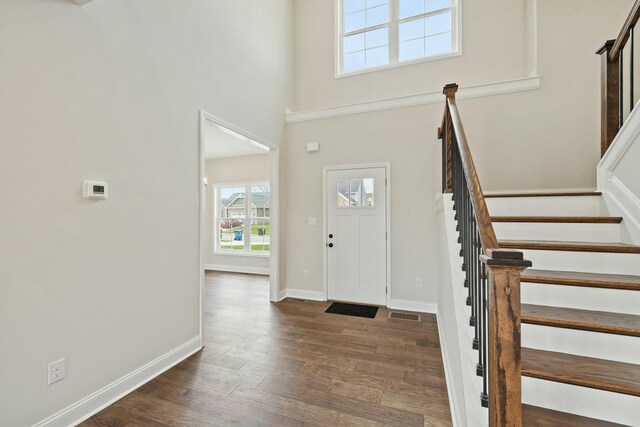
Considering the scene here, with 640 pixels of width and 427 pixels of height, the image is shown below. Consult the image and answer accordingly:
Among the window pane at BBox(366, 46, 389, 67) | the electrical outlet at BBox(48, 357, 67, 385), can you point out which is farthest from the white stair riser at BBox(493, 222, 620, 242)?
the window pane at BBox(366, 46, 389, 67)

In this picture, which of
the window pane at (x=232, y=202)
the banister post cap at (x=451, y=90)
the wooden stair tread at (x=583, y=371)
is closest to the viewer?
the wooden stair tread at (x=583, y=371)

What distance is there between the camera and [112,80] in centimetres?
192

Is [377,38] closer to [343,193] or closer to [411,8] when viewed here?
[411,8]

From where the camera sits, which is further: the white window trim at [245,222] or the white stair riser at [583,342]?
the white window trim at [245,222]

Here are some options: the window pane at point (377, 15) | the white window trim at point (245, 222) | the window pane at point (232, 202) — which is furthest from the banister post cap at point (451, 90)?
the window pane at point (232, 202)

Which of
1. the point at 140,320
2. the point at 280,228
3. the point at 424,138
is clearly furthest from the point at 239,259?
the point at 424,138

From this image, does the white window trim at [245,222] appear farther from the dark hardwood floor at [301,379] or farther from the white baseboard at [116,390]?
the white baseboard at [116,390]

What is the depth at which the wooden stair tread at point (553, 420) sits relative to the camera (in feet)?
3.82

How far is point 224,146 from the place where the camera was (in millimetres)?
5484

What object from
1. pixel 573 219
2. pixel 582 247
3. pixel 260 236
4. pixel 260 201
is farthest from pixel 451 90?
pixel 260 236

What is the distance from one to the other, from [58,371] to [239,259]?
475 centimetres

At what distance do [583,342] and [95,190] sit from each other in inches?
116

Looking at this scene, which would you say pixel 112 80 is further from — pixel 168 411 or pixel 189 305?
pixel 168 411

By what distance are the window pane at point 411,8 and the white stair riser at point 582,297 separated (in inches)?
166
